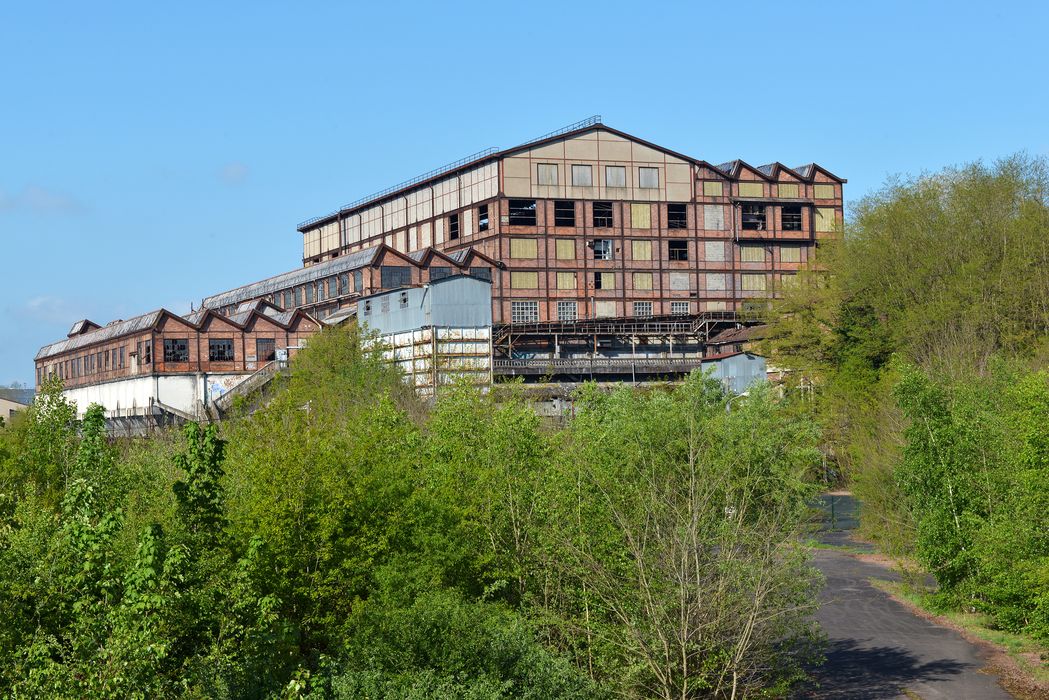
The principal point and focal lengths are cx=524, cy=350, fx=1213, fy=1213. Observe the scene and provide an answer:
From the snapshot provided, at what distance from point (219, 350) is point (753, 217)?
4598 cm

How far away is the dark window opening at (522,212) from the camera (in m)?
95.9

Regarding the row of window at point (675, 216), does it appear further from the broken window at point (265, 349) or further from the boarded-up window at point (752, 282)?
the broken window at point (265, 349)

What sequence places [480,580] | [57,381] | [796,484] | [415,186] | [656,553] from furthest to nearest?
1. [415,186]
2. [57,381]
3. [796,484]
4. [480,580]
5. [656,553]

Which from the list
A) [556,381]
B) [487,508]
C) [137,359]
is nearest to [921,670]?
[487,508]

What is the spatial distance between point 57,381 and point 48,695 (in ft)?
64.1

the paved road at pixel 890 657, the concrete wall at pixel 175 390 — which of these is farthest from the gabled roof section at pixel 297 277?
the paved road at pixel 890 657

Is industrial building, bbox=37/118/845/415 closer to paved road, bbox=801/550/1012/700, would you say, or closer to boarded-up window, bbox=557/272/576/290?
boarded-up window, bbox=557/272/576/290

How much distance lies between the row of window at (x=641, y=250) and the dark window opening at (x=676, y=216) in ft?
4.32

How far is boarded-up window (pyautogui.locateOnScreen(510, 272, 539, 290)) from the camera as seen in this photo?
96.2 meters

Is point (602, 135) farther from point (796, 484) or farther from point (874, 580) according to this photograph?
point (796, 484)

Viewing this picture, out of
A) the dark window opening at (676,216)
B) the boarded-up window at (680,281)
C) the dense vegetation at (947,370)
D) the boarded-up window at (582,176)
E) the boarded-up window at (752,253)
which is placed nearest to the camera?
Answer: the dense vegetation at (947,370)

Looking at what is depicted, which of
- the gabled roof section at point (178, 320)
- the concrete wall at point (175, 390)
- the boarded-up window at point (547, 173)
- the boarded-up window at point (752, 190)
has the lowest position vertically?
the concrete wall at point (175, 390)

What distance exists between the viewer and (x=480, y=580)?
28109 mm

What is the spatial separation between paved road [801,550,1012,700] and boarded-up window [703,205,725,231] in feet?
193
